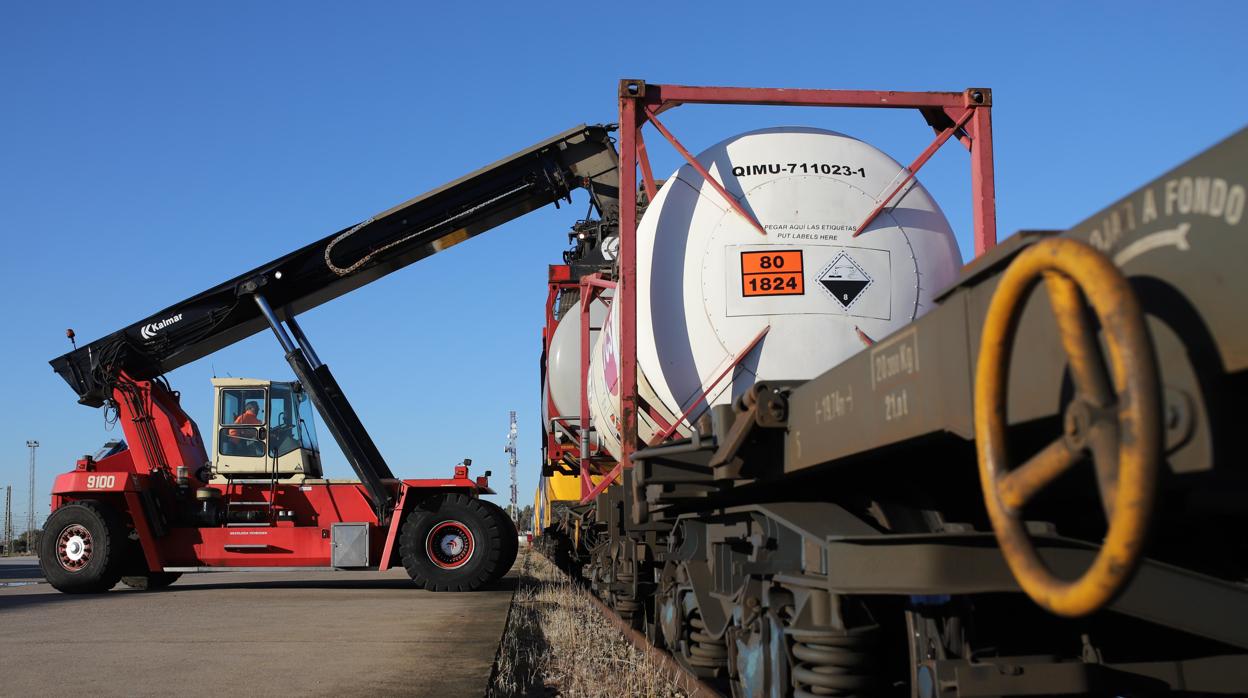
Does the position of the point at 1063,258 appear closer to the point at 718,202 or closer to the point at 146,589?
the point at 718,202

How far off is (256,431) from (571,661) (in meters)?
9.59

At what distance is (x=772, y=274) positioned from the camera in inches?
249

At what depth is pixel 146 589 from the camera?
16.1m

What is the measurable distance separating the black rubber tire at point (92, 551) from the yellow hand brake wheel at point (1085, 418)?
50.3 feet

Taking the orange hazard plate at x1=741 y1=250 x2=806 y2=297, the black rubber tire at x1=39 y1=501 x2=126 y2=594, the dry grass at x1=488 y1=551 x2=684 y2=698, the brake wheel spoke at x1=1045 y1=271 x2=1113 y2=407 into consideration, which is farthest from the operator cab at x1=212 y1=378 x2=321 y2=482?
the brake wheel spoke at x1=1045 y1=271 x2=1113 y2=407

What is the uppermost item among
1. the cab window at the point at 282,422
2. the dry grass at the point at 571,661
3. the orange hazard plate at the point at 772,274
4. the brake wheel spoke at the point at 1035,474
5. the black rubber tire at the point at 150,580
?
the orange hazard plate at the point at 772,274

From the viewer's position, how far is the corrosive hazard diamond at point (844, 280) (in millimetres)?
6367

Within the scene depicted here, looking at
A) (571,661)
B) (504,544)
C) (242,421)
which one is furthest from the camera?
(242,421)

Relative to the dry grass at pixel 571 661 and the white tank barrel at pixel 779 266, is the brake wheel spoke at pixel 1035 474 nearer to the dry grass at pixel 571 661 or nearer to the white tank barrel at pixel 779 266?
the white tank barrel at pixel 779 266

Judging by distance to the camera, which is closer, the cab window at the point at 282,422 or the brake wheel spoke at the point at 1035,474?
the brake wheel spoke at the point at 1035,474

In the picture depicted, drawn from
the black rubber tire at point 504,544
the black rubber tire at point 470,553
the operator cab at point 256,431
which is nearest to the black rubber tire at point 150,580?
the operator cab at point 256,431

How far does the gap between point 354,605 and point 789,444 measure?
362 inches

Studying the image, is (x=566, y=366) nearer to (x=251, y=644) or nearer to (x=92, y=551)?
(x=251, y=644)

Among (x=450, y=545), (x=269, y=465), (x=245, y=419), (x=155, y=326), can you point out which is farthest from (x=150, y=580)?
(x=450, y=545)
